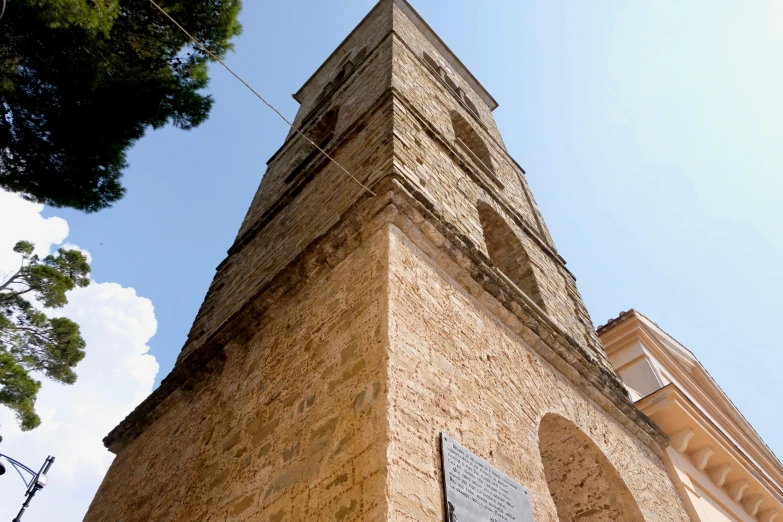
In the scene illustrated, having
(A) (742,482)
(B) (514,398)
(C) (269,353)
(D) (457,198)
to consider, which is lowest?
(B) (514,398)

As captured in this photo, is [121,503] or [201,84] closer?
[121,503]

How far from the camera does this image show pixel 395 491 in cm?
213

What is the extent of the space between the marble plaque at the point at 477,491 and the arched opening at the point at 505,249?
10.8 ft

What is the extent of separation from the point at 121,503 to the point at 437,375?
10.5 ft

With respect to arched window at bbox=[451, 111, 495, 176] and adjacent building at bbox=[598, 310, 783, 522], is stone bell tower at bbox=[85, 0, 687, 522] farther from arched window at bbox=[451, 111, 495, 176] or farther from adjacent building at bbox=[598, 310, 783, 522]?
arched window at bbox=[451, 111, 495, 176]

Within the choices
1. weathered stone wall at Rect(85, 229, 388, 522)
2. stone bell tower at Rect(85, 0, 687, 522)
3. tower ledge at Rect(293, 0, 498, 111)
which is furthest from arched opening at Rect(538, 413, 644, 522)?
tower ledge at Rect(293, 0, 498, 111)

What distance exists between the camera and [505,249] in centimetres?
634

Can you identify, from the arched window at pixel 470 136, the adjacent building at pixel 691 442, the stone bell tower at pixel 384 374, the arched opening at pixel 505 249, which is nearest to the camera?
the stone bell tower at pixel 384 374

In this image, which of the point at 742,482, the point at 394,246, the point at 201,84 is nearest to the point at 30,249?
the point at 201,84

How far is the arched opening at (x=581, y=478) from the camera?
4012 mm

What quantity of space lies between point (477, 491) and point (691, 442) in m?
4.13

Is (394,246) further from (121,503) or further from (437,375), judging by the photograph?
(121,503)

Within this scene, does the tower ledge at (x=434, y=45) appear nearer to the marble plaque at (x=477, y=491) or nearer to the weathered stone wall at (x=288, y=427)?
the weathered stone wall at (x=288, y=427)

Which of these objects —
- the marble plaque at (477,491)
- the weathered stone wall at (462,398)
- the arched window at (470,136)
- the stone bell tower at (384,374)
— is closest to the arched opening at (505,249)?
the stone bell tower at (384,374)
